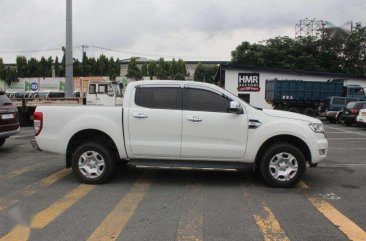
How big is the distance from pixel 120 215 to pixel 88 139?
102 inches

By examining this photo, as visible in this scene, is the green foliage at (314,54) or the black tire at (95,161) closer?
the black tire at (95,161)

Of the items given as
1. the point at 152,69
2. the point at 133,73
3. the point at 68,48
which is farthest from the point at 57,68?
the point at 68,48

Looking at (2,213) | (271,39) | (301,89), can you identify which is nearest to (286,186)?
(2,213)

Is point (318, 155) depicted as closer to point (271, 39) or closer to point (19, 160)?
point (19, 160)

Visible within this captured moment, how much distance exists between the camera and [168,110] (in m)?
8.27

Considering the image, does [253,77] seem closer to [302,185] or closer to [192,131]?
[302,185]

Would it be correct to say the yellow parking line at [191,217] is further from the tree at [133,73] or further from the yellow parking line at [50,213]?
the tree at [133,73]

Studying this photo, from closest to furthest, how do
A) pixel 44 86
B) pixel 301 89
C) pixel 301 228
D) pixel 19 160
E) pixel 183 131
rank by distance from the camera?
1. pixel 301 228
2. pixel 183 131
3. pixel 19 160
4. pixel 301 89
5. pixel 44 86

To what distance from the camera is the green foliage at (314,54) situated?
2160 inches

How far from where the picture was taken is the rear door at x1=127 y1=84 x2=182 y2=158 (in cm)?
819

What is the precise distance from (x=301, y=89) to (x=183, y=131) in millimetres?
25805

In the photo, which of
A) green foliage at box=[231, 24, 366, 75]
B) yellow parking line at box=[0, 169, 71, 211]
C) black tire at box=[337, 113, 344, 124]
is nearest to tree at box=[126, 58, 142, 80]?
green foliage at box=[231, 24, 366, 75]

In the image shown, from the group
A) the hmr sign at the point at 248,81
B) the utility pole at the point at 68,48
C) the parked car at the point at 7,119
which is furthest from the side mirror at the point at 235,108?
the hmr sign at the point at 248,81

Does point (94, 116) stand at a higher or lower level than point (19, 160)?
higher
